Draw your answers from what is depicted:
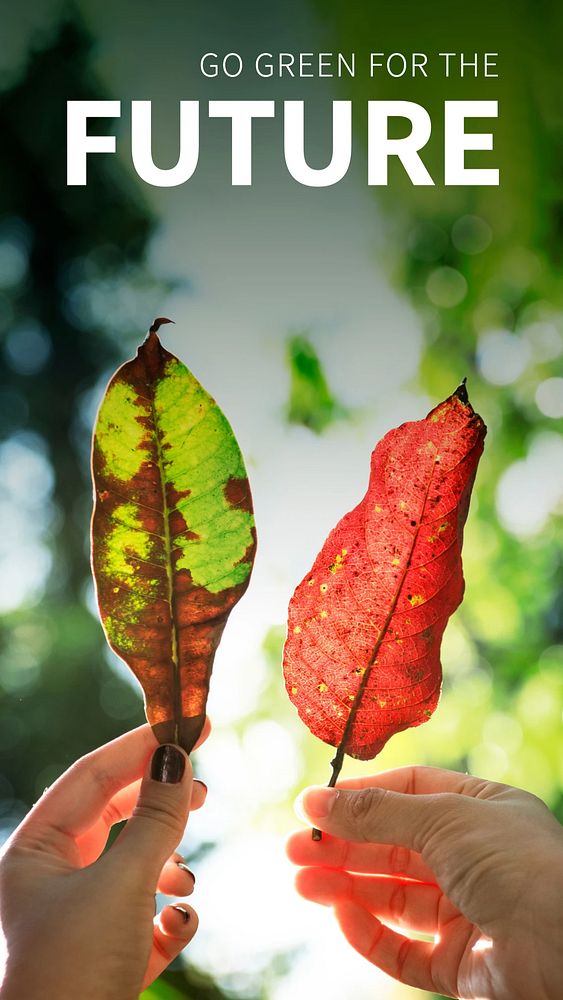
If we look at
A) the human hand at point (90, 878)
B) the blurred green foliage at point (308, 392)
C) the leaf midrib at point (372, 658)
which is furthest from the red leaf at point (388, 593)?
the blurred green foliage at point (308, 392)

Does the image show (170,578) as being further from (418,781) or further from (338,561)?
(418,781)

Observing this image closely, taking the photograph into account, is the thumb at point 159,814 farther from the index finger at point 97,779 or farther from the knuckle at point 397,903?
the knuckle at point 397,903

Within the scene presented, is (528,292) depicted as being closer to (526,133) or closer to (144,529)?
(526,133)

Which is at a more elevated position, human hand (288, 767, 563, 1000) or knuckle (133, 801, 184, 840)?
knuckle (133, 801, 184, 840)

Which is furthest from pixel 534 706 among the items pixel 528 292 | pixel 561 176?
pixel 561 176

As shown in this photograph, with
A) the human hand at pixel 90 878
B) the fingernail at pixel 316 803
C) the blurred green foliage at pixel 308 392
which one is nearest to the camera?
the human hand at pixel 90 878

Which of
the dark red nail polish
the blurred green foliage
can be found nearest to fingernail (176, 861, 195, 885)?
the dark red nail polish

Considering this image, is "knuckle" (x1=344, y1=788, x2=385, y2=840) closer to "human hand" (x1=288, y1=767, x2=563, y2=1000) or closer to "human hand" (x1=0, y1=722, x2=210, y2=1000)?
"human hand" (x1=288, y1=767, x2=563, y2=1000)
